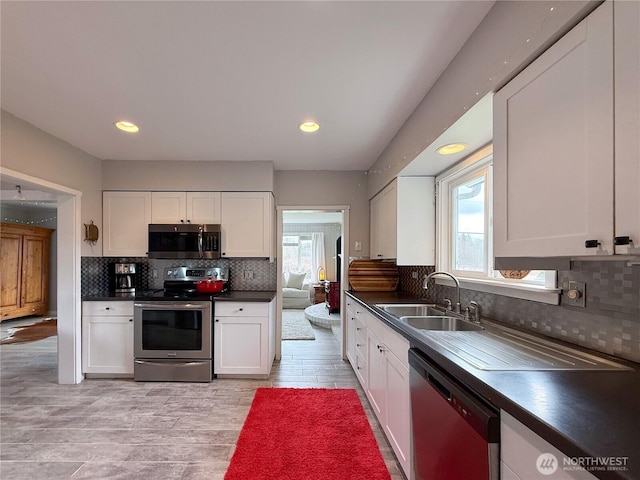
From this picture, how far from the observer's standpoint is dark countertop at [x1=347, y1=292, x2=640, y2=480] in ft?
2.20

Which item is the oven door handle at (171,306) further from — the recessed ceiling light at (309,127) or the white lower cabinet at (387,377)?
the recessed ceiling light at (309,127)

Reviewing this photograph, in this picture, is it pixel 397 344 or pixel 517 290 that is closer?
pixel 517 290

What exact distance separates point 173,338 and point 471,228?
3.04 m

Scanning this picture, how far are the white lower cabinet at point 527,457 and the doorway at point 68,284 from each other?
3814 mm

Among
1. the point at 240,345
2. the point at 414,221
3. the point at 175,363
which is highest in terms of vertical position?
the point at 414,221

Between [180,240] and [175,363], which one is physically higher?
[180,240]

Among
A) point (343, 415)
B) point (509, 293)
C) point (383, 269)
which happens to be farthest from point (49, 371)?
point (509, 293)

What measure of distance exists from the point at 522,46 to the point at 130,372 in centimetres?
410

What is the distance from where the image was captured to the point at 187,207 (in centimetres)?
360

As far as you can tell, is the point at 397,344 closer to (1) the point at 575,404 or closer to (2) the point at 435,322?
(2) the point at 435,322

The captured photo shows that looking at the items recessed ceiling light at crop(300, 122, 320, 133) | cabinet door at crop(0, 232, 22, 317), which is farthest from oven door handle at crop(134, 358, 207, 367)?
cabinet door at crop(0, 232, 22, 317)

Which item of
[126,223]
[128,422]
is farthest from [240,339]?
[126,223]

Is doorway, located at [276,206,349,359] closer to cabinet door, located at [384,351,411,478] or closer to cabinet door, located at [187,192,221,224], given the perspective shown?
cabinet door, located at [187,192,221,224]

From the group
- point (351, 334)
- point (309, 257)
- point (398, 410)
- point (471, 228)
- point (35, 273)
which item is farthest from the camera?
point (309, 257)
